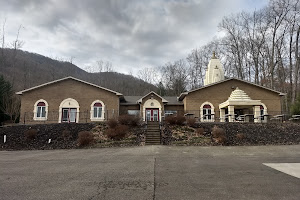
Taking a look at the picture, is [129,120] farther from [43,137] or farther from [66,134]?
[43,137]

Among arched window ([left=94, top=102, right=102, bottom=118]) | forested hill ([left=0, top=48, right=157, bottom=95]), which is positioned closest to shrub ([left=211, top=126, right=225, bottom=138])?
arched window ([left=94, top=102, right=102, bottom=118])

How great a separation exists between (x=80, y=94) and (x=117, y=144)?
A: 12052mm

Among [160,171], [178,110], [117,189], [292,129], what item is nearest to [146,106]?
[178,110]

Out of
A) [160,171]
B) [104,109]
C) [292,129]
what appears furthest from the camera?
[104,109]

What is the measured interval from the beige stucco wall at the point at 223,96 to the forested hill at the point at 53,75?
85.0ft

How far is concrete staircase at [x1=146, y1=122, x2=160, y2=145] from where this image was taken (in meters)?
17.8

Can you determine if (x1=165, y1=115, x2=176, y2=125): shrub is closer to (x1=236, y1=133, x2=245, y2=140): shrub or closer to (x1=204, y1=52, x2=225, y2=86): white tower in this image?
(x1=236, y1=133, x2=245, y2=140): shrub

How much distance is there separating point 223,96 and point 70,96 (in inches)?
723

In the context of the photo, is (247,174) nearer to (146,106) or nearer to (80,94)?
(146,106)

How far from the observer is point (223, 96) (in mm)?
27578

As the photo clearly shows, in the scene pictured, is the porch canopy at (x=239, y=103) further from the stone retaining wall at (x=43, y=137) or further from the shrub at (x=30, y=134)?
the shrub at (x=30, y=134)

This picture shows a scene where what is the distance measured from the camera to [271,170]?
9.09 meters

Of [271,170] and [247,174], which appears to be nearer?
[247,174]

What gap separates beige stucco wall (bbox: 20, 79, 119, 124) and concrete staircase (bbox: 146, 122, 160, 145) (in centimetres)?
704
